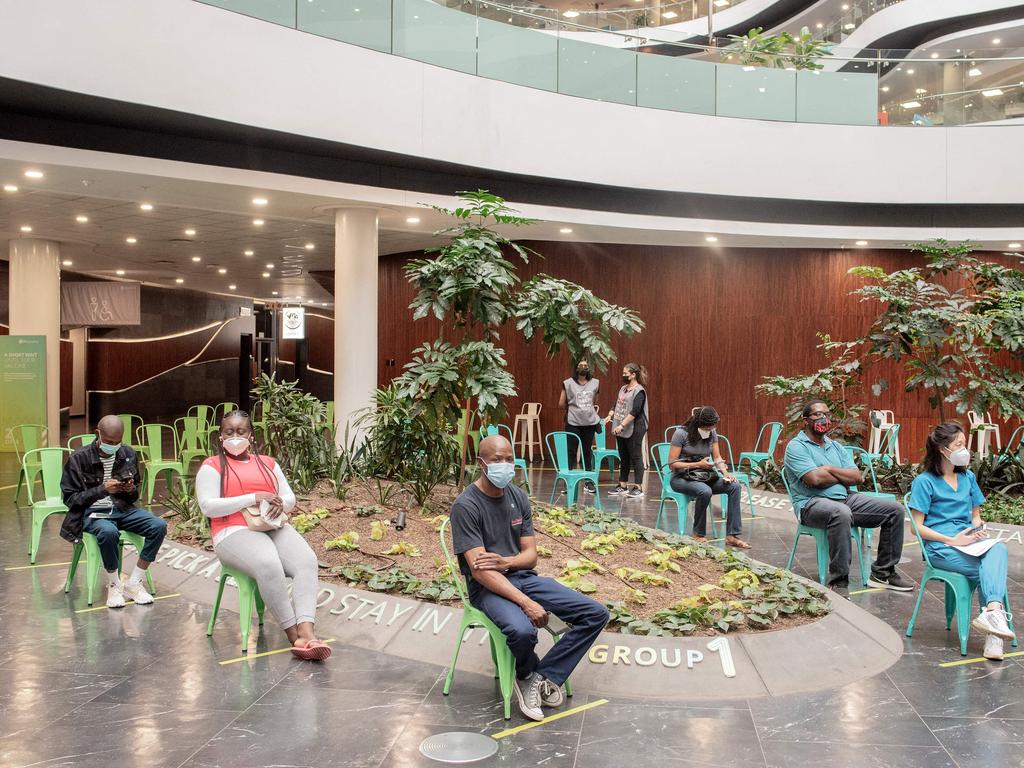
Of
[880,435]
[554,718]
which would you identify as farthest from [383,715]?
[880,435]

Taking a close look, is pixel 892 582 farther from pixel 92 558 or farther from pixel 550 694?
pixel 92 558

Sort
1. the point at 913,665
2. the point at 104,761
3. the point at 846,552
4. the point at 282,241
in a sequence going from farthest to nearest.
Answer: the point at 282,241 < the point at 846,552 < the point at 913,665 < the point at 104,761

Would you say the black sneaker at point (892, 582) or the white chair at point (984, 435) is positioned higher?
the white chair at point (984, 435)

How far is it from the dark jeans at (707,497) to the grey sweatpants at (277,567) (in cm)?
377

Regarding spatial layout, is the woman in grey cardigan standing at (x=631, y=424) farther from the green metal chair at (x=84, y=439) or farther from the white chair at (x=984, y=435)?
the green metal chair at (x=84, y=439)

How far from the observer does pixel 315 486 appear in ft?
28.7

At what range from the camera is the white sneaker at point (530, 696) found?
414 centimetres

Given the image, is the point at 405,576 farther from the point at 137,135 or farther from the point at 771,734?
the point at 137,135

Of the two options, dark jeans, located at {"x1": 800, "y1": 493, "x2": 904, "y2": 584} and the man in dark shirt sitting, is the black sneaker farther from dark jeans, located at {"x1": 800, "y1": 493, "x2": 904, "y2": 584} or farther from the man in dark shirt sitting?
the man in dark shirt sitting

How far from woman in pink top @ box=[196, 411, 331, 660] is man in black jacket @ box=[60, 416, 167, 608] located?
1.14 metres

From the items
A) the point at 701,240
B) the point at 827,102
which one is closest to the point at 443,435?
the point at 701,240

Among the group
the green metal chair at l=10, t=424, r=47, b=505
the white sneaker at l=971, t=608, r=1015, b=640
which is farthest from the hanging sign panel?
the white sneaker at l=971, t=608, r=1015, b=640

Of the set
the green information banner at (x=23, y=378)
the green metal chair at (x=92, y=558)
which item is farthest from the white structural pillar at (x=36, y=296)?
the green metal chair at (x=92, y=558)

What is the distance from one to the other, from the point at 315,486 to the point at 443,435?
1.50m
